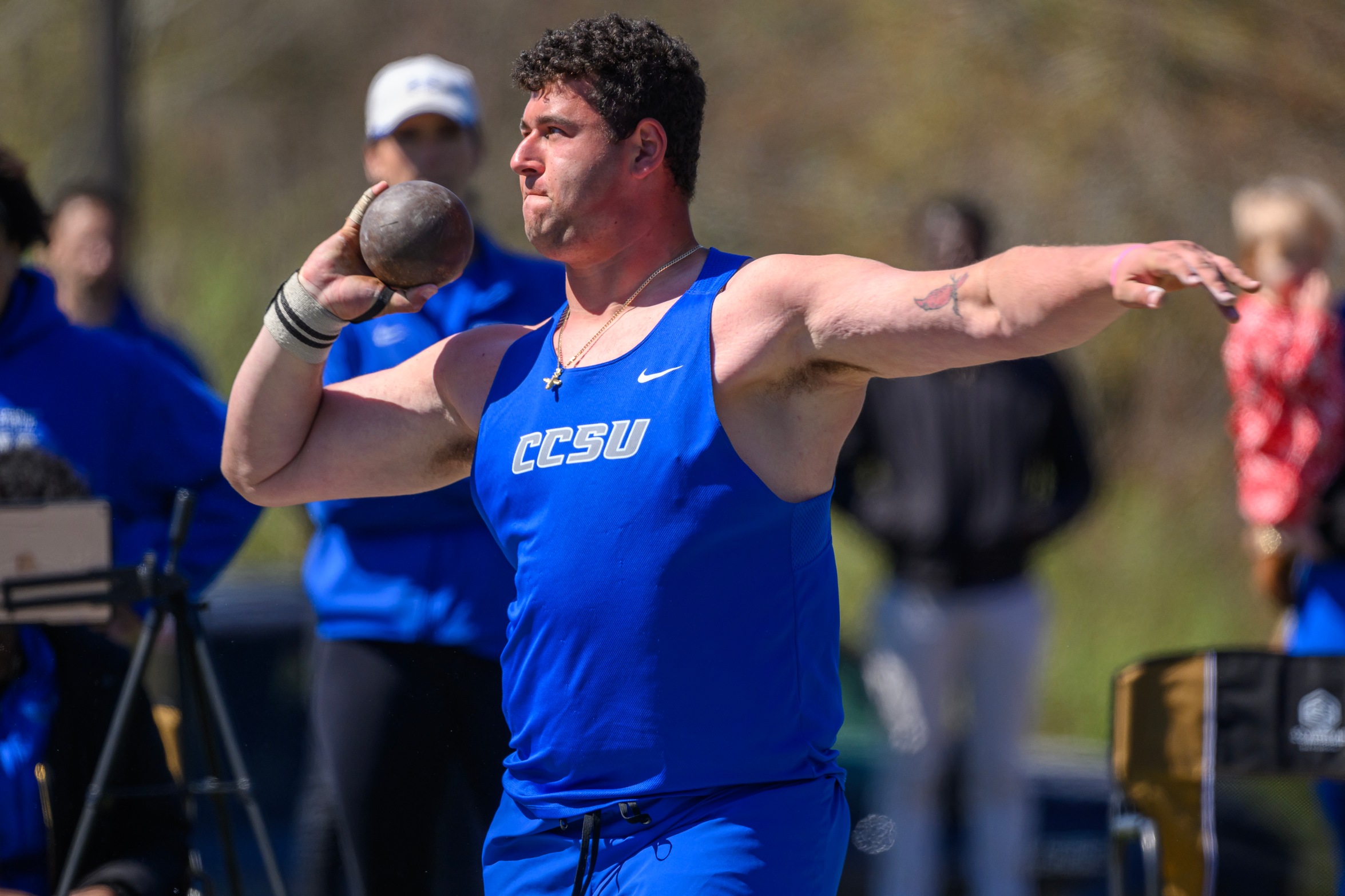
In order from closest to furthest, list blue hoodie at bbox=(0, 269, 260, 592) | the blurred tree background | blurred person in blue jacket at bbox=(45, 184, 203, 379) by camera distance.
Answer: blue hoodie at bbox=(0, 269, 260, 592) → blurred person in blue jacket at bbox=(45, 184, 203, 379) → the blurred tree background

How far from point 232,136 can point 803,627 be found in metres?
14.3

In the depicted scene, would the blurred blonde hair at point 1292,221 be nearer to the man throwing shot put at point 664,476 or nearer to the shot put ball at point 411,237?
the man throwing shot put at point 664,476

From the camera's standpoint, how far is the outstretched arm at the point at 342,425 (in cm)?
288

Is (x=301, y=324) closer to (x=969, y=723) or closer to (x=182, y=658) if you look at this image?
(x=182, y=658)

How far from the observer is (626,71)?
2.73 meters

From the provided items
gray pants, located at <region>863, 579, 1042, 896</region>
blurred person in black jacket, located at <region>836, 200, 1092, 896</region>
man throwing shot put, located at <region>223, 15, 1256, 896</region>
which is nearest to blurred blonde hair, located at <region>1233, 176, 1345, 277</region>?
blurred person in black jacket, located at <region>836, 200, 1092, 896</region>

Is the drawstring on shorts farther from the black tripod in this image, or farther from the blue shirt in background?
the blue shirt in background

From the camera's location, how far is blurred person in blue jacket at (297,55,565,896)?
146 inches

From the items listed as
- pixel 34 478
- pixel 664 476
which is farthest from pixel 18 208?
pixel 664 476

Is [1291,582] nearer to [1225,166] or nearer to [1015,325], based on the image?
[1015,325]

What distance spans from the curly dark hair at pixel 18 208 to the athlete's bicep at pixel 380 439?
1493 millimetres

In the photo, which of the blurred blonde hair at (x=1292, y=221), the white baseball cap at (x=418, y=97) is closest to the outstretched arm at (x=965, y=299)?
the white baseball cap at (x=418, y=97)

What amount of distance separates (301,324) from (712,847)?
1168 millimetres

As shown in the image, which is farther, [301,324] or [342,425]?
[342,425]
